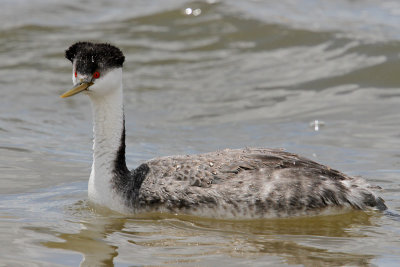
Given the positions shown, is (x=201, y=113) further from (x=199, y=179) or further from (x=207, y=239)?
(x=207, y=239)

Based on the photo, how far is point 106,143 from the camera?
9.28 m

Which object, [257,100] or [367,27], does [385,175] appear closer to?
[257,100]

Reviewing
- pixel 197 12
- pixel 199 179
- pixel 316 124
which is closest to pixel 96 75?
pixel 199 179

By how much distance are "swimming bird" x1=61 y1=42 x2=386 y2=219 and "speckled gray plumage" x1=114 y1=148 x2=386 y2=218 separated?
0.04 feet

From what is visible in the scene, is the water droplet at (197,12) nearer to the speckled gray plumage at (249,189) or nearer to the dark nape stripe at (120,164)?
the dark nape stripe at (120,164)

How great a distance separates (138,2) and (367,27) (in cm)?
607

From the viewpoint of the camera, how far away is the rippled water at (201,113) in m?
8.06

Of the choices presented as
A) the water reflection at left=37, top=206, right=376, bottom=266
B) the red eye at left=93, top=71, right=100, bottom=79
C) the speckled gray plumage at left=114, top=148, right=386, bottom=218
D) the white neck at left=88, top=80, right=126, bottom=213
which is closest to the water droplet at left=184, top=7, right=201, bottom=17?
the white neck at left=88, top=80, right=126, bottom=213

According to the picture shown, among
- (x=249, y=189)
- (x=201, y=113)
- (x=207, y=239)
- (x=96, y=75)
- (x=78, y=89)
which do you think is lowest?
(x=207, y=239)

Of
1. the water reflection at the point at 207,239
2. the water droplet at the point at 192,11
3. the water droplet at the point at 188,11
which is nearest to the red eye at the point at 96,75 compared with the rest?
the water reflection at the point at 207,239

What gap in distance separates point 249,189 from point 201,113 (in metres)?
6.27

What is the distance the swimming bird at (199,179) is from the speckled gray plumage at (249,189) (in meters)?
0.01

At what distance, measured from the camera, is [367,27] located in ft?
59.5

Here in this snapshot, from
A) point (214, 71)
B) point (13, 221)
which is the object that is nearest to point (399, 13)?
point (214, 71)
